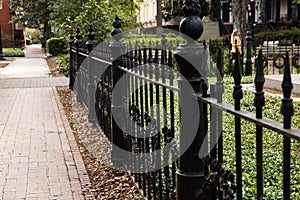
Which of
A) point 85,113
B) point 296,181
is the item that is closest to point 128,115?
point 296,181

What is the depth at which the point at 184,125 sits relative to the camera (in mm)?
2602

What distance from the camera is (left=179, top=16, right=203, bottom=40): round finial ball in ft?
7.86

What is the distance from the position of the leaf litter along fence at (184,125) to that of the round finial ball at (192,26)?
0.02m

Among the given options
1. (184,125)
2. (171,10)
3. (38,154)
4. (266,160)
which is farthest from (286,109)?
(171,10)

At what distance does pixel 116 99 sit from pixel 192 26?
8.41 ft

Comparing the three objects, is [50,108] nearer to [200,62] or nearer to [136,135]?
[136,135]

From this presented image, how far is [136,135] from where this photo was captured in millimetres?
4152

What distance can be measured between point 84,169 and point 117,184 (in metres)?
0.65

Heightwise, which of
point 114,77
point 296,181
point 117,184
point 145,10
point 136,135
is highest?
point 145,10

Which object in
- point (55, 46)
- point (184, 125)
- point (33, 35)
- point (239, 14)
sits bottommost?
point (184, 125)

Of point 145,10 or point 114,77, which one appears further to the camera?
point 145,10

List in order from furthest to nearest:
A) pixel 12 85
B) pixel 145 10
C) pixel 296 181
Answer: pixel 145 10, pixel 12 85, pixel 296 181

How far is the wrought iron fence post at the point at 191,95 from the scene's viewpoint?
2.42 m

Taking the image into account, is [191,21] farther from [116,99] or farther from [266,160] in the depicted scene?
[116,99]
